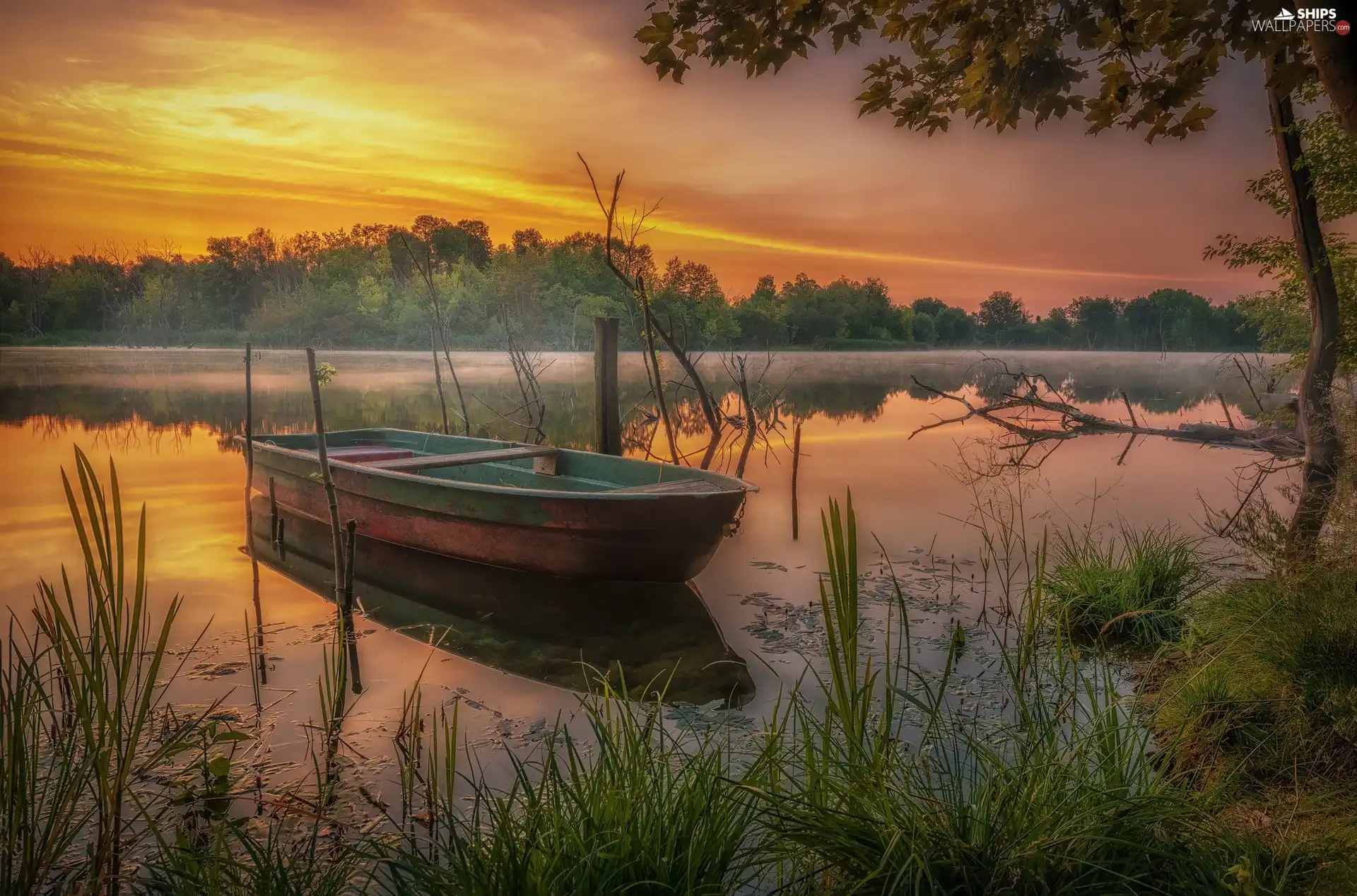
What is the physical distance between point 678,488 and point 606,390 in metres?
4.22

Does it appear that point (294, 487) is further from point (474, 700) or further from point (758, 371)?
point (758, 371)

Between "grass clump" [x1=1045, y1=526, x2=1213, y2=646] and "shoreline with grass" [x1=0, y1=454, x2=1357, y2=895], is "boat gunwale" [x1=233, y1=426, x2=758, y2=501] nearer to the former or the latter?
"grass clump" [x1=1045, y1=526, x2=1213, y2=646]

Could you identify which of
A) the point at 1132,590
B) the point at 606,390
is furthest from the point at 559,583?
the point at 1132,590

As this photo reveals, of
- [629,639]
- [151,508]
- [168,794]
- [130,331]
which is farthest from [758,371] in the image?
[130,331]

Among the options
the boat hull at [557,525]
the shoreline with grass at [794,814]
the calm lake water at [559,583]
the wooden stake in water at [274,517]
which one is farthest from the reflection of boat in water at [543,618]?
the shoreline with grass at [794,814]

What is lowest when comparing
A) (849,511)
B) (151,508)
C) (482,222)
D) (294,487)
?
(151,508)

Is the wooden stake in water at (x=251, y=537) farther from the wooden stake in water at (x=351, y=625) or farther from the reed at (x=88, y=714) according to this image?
the reed at (x=88, y=714)

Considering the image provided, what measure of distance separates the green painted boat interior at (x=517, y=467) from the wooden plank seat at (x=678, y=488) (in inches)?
4.6

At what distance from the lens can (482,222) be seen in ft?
273

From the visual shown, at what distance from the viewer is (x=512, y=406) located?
30.3 meters

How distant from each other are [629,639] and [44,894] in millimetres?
4611

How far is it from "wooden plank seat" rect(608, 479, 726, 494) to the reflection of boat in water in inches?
44.5

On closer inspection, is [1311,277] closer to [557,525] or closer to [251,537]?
[557,525]

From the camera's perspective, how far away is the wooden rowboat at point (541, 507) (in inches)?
301
